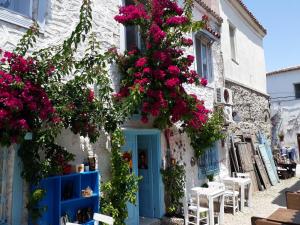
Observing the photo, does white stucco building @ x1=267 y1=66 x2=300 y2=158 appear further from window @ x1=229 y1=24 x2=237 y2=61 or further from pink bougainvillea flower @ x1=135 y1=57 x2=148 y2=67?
pink bougainvillea flower @ x1=135 y1=57 x2=148 y2=67

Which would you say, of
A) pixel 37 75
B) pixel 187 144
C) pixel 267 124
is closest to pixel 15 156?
pixel 37 75

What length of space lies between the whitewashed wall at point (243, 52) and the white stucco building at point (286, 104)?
24.2ft

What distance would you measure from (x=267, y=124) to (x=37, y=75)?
1440 cm

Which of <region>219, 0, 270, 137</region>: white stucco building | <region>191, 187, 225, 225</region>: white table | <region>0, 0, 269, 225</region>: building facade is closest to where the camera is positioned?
<region>0, 0, 269, 225</region>: building facade

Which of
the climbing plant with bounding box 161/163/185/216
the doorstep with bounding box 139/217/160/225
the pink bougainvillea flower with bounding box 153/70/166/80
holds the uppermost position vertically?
the pink bougainvillea flower with bounding box 153/70/166/80

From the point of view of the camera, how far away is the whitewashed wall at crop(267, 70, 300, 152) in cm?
2230

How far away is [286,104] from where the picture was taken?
22906 millimetres

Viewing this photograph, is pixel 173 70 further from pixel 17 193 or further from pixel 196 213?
pixel 17 193

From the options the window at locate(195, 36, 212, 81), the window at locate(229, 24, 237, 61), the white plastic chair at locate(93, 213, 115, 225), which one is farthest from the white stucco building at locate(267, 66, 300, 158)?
the white plastic chair at locate(93, 213, 115, 225)

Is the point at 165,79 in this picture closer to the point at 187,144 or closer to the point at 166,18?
the point at 166,18

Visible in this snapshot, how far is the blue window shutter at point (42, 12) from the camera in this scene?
5398mm

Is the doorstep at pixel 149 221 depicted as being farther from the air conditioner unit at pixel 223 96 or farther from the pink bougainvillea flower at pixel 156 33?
the air conditioner unit at pixel 223 96

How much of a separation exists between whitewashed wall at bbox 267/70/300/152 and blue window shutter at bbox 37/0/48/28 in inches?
785

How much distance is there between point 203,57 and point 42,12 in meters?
6.66
